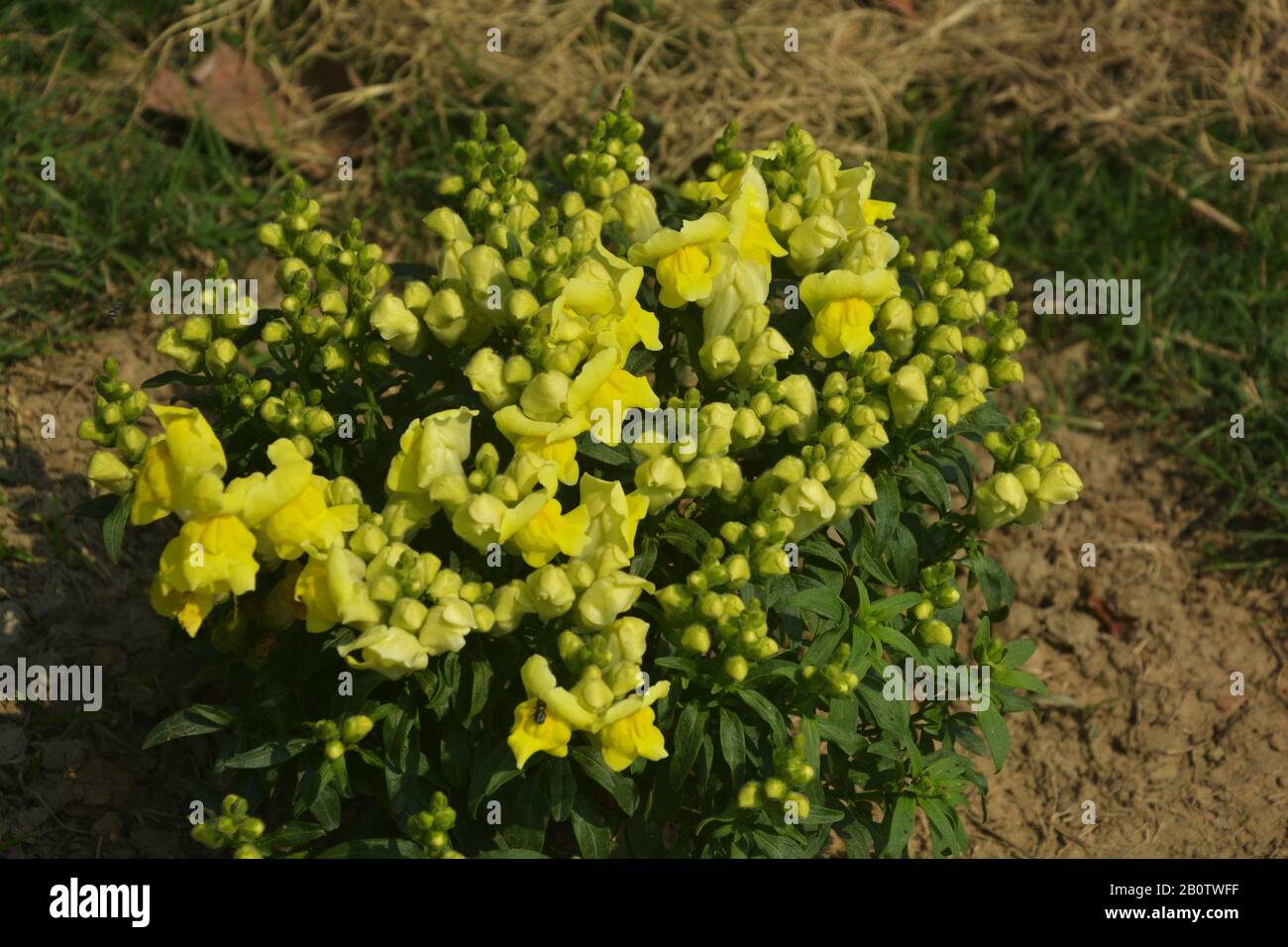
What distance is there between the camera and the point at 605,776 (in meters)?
3.21

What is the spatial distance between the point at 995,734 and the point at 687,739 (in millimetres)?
750

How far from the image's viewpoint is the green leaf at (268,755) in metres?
3.26

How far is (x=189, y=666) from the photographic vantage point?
4305 millimetres

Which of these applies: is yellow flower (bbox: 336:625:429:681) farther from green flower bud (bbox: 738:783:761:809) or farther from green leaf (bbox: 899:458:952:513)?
green leaf (bbox: 899:458:952:513)

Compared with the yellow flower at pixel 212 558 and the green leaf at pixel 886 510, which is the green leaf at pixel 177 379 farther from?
the green leaf at pixel 886 510

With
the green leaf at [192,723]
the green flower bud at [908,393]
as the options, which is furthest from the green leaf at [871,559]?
the green leaf at [192,723]

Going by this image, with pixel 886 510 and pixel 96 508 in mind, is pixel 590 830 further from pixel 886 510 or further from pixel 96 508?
pixel 96 508

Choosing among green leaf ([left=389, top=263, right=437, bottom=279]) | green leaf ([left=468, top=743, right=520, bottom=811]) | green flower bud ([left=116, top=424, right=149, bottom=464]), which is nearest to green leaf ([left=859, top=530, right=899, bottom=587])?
green leaf ([left=468, top=743, right=520, bottom=811])

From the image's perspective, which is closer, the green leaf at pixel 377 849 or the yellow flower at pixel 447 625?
the yellow flower at pixel 447 625

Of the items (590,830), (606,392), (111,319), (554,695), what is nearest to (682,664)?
(554,695)

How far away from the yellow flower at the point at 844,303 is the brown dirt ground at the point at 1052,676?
1.72 m

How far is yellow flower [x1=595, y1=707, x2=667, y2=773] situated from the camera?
3.01m

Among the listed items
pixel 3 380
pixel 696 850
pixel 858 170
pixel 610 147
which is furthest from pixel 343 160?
pixel 696 850

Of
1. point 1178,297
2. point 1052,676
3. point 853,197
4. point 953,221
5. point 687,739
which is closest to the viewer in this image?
point 687,739
